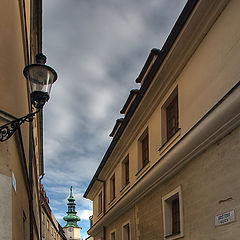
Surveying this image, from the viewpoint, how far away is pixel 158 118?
33.4 feet

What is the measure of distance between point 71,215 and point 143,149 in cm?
7747

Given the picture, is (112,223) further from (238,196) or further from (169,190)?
(238,196)

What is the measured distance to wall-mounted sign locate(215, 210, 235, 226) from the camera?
5.81 m

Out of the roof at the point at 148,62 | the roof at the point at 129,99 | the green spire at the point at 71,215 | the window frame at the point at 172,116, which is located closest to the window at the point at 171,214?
the window frame at the point at 172,116

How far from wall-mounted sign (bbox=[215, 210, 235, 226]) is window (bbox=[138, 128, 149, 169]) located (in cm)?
551

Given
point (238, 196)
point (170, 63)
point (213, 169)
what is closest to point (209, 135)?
point (213, 169)

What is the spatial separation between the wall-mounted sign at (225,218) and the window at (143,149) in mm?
5507

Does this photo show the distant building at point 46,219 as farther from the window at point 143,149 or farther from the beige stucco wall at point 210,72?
the beige stucco wall at point 210,72

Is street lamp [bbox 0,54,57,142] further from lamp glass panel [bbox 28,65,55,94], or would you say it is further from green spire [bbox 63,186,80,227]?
green spire [bbox 63,186,80,227]

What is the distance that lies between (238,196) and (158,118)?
187 inches

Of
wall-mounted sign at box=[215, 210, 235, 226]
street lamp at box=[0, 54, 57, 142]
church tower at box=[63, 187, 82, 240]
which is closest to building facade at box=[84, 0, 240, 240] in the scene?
wall-mounted sign at box=[215, 210, 235, 226]

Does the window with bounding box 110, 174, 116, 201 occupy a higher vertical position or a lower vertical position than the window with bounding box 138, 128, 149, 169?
lower

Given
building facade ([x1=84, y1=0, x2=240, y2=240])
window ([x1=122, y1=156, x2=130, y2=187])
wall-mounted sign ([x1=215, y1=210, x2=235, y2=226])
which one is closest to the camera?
wall-mounted sign ([x1=215, y1=210, x2=235, y2=226])

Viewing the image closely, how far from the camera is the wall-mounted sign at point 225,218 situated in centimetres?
581
